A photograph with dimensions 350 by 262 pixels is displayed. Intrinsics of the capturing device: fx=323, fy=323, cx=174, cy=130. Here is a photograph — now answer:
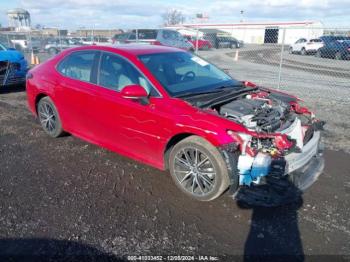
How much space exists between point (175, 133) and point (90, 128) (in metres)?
1.60

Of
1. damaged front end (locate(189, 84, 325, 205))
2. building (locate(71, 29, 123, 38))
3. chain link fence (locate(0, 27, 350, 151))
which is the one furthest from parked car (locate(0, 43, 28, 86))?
building (locate(71, 29, 123, 38))

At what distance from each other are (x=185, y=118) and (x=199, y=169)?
0.61m

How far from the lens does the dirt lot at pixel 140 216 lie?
300cm

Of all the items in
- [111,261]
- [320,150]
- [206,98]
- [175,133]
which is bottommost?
[111,261]

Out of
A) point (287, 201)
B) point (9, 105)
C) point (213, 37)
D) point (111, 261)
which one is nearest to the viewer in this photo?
point (111, 261)

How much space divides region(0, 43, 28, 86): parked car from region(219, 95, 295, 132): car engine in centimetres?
747

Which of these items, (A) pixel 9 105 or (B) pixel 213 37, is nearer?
(A) pixel 9 105

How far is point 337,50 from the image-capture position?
837 inches

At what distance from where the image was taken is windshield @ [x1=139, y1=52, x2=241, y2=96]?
163 inches

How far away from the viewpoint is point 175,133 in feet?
12.3

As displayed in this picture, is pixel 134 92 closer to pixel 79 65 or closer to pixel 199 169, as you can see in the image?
pixel 199 169

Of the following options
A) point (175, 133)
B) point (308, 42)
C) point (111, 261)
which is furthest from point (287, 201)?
point (308, 42)

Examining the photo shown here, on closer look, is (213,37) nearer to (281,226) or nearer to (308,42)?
(308,42)

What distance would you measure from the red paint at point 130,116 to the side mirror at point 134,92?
1 cm
